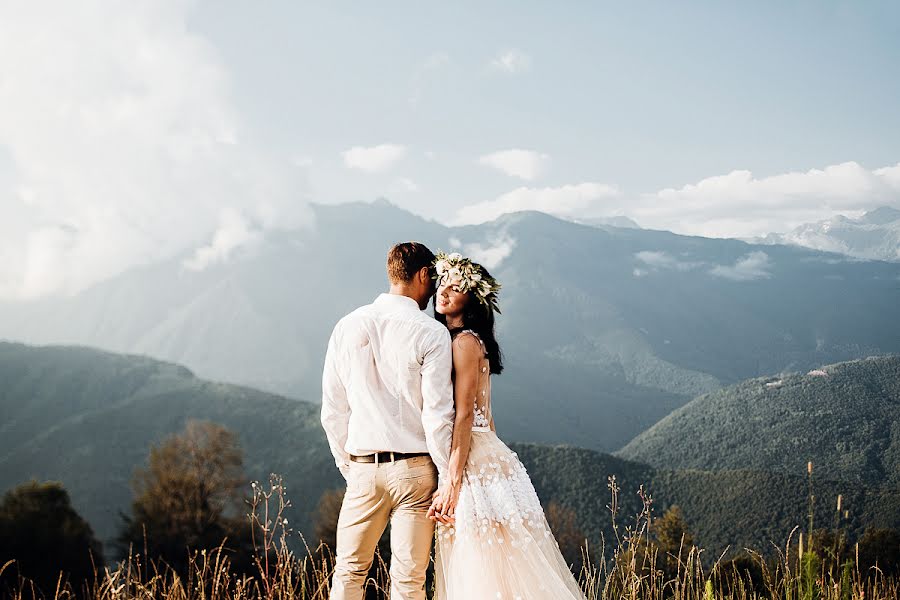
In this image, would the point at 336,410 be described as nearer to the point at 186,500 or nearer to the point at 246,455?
the point at 186,500

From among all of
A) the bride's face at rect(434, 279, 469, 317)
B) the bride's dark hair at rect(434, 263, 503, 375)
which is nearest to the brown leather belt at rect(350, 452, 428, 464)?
the bride's dark hair at rect(434, 263, 503, 375)

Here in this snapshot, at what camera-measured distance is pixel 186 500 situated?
1470 inches

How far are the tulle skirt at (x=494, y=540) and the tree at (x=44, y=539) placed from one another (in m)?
27.5

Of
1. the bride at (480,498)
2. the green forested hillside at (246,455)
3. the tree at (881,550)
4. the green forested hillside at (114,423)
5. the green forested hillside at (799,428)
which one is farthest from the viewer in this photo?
the green forested hillside at (114,423)

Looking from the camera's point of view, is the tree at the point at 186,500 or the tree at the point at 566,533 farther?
the tree at the point at 566,533

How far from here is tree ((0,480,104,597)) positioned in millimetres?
27141

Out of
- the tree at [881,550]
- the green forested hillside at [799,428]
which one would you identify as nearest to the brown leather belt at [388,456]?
the tree at [881,550]

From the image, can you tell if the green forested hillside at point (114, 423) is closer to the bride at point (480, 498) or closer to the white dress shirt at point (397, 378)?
the bride at point (480, 498)

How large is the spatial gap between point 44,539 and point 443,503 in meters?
31.0

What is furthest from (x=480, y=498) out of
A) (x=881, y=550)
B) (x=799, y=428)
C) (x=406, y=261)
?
(x=799, y=428)

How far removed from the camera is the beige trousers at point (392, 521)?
3.41m

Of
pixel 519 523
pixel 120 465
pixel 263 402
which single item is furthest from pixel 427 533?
pixel 263 402

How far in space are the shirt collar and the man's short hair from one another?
0.10 meters

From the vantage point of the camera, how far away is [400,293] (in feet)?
11.9
